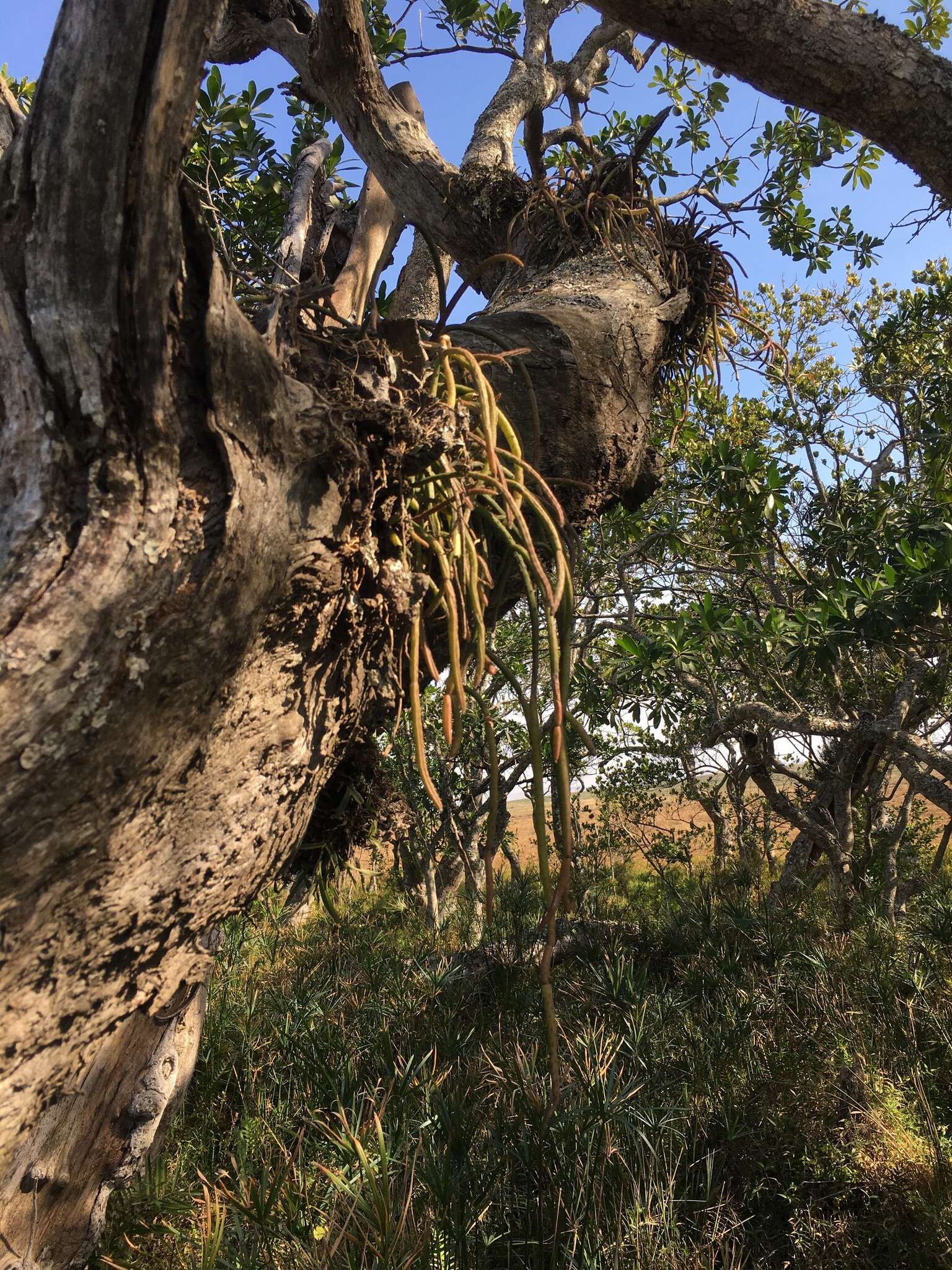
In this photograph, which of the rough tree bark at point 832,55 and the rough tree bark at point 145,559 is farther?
the rough tree bark at point 832,55

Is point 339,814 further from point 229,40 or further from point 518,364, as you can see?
point 229,40

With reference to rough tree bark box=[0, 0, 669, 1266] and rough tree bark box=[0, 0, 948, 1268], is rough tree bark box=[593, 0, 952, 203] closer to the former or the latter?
rough tree bark box=[0, 0, 948, 1268]

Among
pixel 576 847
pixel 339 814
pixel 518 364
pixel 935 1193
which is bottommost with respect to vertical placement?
pixel 576 847

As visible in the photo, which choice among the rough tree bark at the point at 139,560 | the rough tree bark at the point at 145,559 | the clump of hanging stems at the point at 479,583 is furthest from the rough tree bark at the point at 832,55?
the rough tree bark at the point at 139,560

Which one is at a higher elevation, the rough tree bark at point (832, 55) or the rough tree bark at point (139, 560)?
the rough tree bark at point (832, 55)

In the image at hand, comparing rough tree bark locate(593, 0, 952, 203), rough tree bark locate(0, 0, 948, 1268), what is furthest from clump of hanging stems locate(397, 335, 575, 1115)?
rough tree bark locate(593, 0, 952, 203)

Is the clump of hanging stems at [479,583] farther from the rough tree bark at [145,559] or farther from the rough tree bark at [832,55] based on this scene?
the rough tree bark at [832,55]

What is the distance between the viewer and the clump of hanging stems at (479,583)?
3.72 ft

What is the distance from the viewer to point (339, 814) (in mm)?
1509

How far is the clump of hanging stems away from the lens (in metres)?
1.13

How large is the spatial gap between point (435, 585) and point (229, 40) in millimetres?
3594

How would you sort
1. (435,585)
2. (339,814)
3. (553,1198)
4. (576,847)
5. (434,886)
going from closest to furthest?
1. (435,585)
2. (339,814)
3. (553,1198)
4. (434,886)
5. (576,847)

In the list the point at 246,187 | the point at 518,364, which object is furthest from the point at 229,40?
the point at 518,364

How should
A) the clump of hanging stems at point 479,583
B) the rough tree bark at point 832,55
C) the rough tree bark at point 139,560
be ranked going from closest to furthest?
the rough tree bark at point 139,560 < the clump of hanging stems at point 479,583 < the rough tree bark at point 832,55
